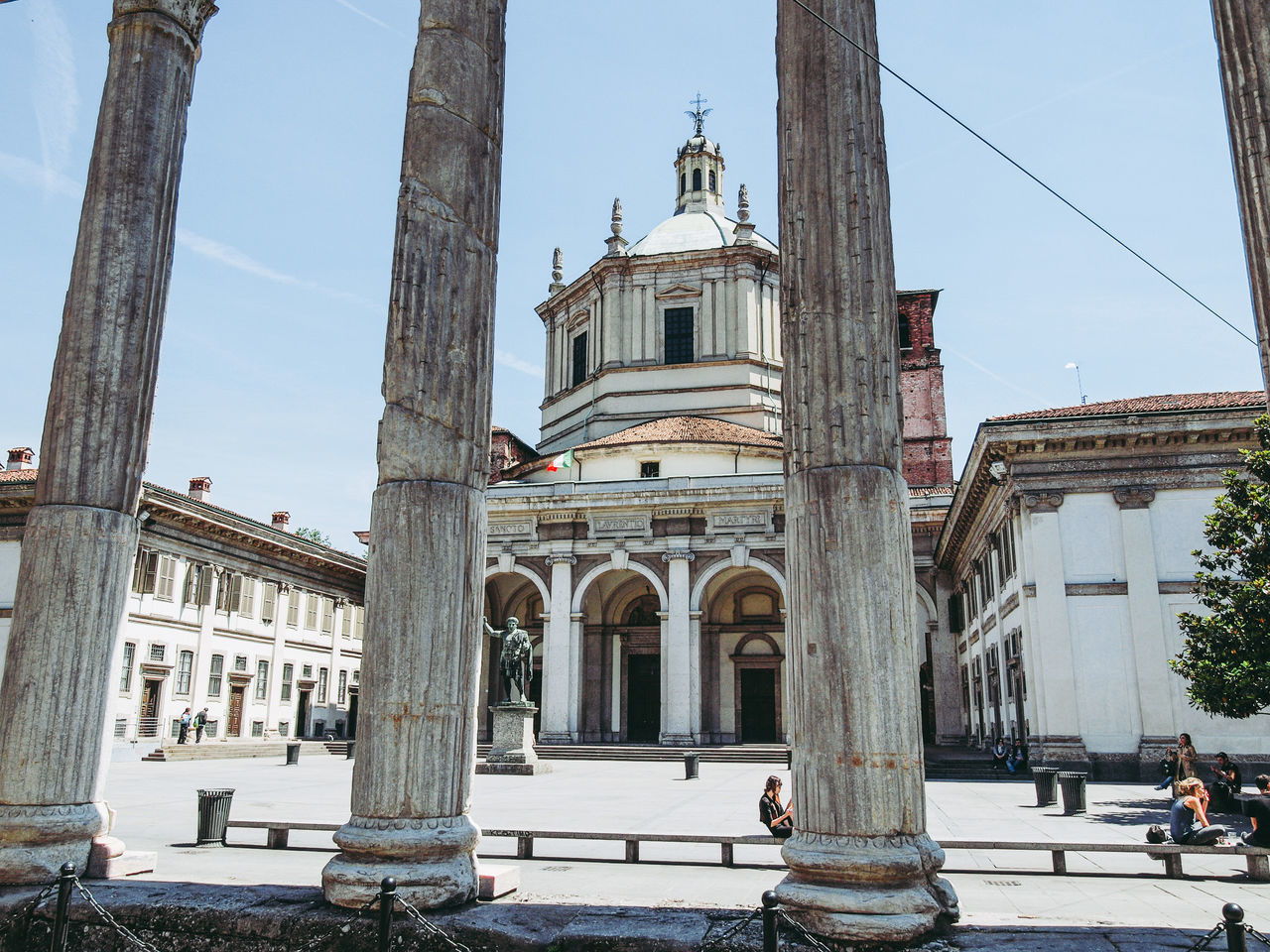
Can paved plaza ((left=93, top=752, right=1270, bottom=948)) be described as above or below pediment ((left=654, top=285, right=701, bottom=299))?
below

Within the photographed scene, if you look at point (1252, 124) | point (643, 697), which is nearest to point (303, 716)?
point (643, 697)

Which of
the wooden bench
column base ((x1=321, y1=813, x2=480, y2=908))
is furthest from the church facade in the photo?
column base ((x1=321, y1=813, x2=480, y2=908))

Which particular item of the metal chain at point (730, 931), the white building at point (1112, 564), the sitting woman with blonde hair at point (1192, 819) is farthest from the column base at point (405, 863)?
the white building at point (1112, 564)

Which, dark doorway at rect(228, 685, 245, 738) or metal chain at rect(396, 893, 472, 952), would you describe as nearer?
metal chain at rect(396, 893, 472, 952)

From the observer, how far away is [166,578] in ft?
113

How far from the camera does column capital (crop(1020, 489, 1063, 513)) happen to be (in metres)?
22.8

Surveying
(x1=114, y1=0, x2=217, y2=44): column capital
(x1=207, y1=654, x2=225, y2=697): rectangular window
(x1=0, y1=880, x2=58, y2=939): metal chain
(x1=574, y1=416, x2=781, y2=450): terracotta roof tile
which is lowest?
(x1=0, y1=880, x2=58, y2=939): metal chain

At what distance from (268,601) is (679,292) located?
815 inches

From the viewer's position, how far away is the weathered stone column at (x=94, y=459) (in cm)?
745

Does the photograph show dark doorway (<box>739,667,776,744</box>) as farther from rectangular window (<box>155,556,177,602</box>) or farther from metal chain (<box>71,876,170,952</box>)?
metal chain (<box>71,876,170,952</box>)

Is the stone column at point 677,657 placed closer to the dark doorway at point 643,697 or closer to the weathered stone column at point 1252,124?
the dark doorway at point 643,697

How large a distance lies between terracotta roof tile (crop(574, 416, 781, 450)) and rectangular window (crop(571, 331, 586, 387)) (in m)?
5.41

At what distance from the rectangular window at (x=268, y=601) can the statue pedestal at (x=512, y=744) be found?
58.6 feet

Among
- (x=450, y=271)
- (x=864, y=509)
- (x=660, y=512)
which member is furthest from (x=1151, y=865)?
(x=660, y=512)
